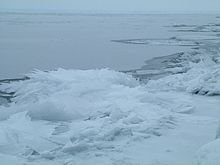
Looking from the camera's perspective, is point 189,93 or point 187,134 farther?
point 189,93

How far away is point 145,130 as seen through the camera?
5.39 m

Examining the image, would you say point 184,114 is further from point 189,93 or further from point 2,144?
point 2,144

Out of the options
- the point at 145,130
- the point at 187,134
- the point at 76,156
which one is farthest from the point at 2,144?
the point at 187,134

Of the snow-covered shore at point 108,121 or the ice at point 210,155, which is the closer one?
the ice at point 210,155

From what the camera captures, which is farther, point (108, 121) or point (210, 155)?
point (108, 121)

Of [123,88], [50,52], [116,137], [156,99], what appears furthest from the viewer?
[50,52]

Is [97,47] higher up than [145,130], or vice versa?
[97,47]

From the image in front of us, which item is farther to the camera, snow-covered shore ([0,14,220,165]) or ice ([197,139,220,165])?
snow-covered shore ([0,14,220,165])

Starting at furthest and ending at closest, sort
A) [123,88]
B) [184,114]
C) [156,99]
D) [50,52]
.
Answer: [50,52] < [123,88] < [156,99] < [184,114]

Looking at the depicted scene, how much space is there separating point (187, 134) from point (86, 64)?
295 inches

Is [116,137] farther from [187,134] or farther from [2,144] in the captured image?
[2,144]

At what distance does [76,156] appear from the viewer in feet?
14.7

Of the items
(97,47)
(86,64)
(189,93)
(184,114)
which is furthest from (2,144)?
(97,47)

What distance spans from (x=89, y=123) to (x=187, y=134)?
4.89 feet
